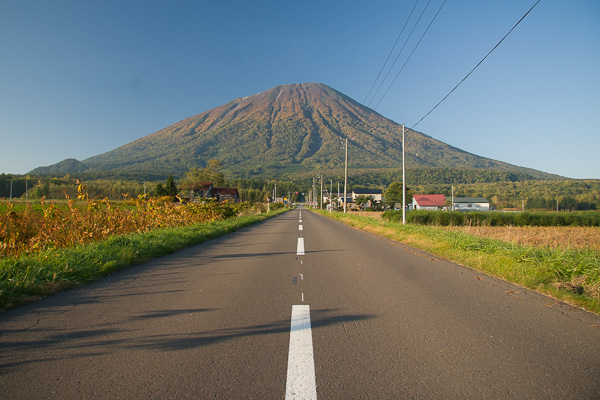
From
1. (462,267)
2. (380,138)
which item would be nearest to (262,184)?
(380,138)

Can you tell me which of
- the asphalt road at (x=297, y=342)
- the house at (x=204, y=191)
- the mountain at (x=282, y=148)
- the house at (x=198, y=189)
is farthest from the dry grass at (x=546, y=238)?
the mountain at (x=282, y=148)

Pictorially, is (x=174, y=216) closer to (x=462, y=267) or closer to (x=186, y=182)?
A: (x=462, y=267)

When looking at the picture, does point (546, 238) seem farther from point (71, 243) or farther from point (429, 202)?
point (429, 202)

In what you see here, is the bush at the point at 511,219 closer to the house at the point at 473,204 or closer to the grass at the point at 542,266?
the grass at the point at 542,266

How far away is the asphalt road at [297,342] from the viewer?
208 cm

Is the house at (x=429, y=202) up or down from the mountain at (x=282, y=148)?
down

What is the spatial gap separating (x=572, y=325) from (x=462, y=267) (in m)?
3.44

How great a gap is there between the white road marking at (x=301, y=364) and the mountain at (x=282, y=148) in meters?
135

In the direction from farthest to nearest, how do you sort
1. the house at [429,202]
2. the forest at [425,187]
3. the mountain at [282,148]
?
the mountain at [282,148] → the house at [429,202] → the forest at [425,187]

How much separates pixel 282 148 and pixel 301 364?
606 ft

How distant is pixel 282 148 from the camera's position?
184m

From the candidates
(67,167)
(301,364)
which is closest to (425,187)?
(301,364)

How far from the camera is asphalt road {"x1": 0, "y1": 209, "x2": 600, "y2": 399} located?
2.08m

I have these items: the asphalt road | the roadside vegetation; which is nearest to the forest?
the roadside vegetation
